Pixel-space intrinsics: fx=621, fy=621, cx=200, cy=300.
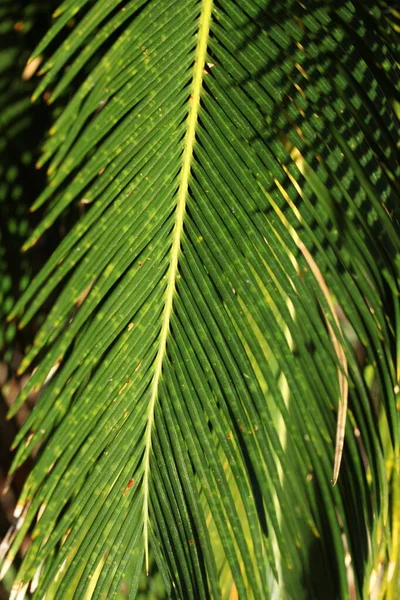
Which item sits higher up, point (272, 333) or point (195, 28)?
point (195, 28)

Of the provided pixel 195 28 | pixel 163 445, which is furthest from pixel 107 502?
pixel 195 28

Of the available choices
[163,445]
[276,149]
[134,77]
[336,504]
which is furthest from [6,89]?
Result: [336,504]

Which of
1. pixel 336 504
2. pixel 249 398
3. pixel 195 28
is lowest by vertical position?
pixel 336 504

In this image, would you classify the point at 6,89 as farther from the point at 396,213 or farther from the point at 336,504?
the point at 336,504

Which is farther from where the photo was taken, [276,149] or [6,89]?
[6,89]
